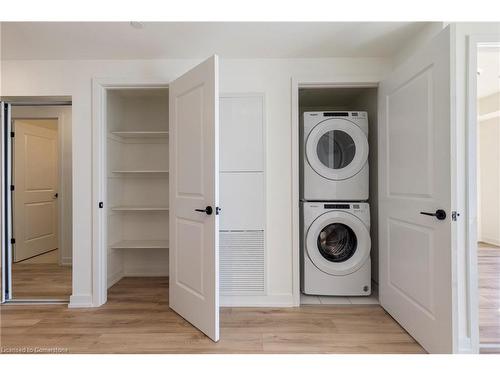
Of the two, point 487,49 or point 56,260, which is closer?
point 487,49

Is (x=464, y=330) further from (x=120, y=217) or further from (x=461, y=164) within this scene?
(x=120, y=217)

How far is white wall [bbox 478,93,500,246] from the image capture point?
187 inches

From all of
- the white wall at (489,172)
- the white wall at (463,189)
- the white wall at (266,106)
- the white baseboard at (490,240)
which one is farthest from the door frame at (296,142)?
the white baseboard at (490,240)

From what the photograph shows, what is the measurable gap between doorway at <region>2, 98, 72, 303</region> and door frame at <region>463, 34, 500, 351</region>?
353cm

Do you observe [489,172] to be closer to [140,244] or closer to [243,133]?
[243,133]

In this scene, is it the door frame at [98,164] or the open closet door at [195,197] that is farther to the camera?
the door frame at [98,164]

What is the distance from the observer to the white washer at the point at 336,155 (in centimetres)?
271

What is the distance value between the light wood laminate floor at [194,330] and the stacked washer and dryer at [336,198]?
256mm

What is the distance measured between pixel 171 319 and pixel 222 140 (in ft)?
5.04

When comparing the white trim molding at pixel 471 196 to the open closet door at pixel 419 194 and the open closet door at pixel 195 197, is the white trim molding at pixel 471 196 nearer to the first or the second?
the open closet door at pixel 419 194

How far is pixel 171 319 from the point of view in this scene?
231 centimetres

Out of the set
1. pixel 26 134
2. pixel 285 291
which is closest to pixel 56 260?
pixel 26 134

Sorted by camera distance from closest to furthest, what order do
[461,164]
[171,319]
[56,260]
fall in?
[461,164], [171,319], [56,260]

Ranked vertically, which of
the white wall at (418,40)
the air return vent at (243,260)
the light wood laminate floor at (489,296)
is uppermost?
the white wall at (418,40)
